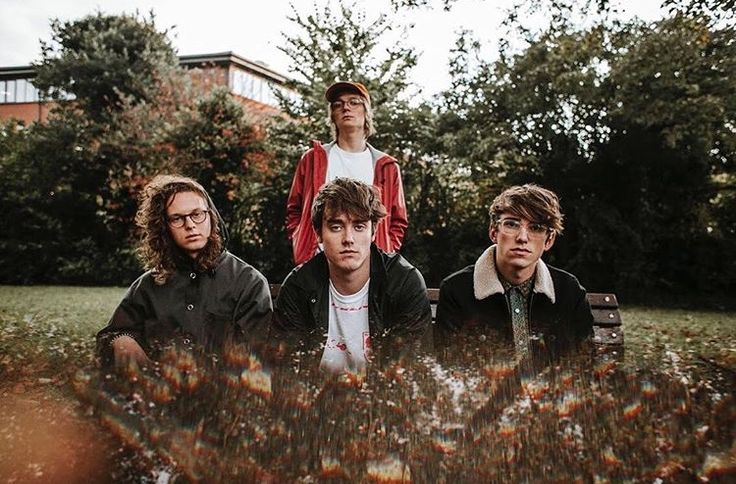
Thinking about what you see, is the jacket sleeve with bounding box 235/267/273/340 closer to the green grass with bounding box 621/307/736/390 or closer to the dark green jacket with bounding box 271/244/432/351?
the dark green jacket with bounding box 271/244/432/351

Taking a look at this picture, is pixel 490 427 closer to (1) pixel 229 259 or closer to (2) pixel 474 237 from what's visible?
(1) pixel 229 259

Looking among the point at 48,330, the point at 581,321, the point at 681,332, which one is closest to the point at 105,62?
the point at 48,330

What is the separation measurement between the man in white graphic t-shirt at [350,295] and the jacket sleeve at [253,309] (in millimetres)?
81

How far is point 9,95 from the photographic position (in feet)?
141

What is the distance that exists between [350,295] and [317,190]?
4.24 feet

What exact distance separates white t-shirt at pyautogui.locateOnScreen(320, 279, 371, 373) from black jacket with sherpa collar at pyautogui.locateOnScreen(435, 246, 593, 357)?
0.36 metres

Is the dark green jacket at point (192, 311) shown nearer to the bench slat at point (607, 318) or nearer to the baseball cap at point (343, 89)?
the baseball cap at point (343, 89)

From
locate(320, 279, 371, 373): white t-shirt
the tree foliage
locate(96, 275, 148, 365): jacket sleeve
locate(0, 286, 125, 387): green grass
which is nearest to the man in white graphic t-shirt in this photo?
locate(320, 279, 371, 373): white t-shirt

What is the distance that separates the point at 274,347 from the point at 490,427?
1109 millimetres

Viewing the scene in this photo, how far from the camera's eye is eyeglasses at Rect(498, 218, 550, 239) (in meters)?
3.17

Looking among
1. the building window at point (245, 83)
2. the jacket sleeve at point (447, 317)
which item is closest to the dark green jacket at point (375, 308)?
the jacket sleeve at point (447, 317)

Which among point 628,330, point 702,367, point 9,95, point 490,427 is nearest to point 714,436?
point 490,427

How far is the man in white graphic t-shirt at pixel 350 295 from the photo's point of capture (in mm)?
3107

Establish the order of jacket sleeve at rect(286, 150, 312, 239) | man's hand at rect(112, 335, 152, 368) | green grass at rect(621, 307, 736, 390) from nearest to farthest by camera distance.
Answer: man's hand at rect(112, 335, 152, 368) → jacket sleeve at rect(286, 150, 312, 239) → green grass at rect(621, 307, 736, 390)
